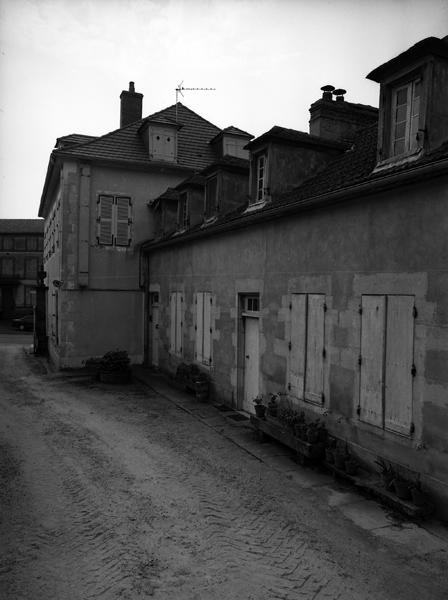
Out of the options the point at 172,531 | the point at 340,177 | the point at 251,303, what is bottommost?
the point at 172,531

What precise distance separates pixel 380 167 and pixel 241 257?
13.0 ft

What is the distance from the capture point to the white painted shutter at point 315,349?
25.4 ft

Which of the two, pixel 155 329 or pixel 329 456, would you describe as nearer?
pixel 329 456

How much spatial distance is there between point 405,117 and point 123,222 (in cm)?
1152

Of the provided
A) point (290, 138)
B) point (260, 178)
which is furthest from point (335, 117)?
point (260, 178)

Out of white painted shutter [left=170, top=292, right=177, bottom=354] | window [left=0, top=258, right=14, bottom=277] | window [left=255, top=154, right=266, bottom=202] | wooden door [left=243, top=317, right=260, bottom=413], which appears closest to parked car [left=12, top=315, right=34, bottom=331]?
window [left=0, top=258, right=14, bottom=277]

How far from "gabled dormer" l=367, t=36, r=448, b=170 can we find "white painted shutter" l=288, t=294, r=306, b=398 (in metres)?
2.53

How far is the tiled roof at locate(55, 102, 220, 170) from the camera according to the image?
16.2m

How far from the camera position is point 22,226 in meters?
43.6

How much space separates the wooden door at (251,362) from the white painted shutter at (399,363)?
3.89 m

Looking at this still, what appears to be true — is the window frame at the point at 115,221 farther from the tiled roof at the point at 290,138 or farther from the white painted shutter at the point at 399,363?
the white painted shutter at the point at 399,363

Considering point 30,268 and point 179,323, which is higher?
point 30,268

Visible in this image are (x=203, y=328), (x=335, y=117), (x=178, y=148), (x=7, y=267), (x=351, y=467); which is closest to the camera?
(x=351, y=467)

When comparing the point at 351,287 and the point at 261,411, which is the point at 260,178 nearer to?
the point at 351,287
